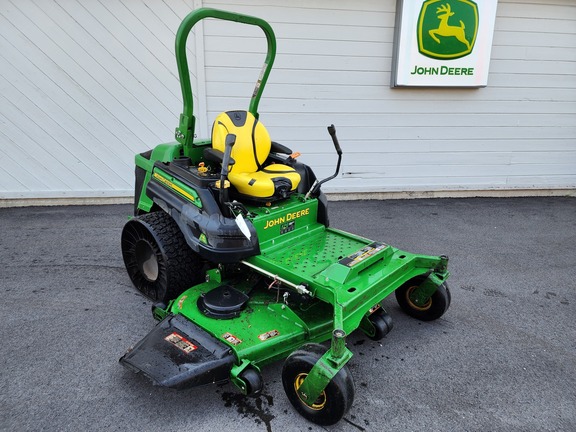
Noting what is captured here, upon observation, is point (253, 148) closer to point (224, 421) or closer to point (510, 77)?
point (224, 421)

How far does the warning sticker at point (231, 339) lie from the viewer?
2.29 m

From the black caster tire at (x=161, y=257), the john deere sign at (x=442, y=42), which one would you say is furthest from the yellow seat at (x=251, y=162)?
the john deere sign at (x=442, y=42)

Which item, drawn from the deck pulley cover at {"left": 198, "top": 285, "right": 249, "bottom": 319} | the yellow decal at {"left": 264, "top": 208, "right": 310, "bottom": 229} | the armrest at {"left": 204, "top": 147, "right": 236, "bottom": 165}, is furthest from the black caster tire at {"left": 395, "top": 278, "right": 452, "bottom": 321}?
the armrest at {"left": 204, "top": 147, "right": 236, "bottom": 165}

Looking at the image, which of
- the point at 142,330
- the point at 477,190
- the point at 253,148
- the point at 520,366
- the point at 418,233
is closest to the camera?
the point at 520,366

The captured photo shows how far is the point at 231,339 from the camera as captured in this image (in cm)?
231

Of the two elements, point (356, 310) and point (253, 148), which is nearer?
point (356, 310)

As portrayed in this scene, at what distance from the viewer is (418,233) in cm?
472

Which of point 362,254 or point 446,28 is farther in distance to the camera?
point 446,28

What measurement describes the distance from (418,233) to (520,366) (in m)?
2.22

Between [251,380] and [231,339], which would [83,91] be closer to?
[231,339]

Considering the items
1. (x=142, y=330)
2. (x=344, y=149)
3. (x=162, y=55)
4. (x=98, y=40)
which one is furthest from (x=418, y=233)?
(x=98, y=40)

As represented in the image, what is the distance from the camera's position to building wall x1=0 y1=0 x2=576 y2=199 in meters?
4.77

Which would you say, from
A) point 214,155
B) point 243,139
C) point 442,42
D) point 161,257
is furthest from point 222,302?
point 442,42

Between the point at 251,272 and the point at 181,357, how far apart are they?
0.86 metres
